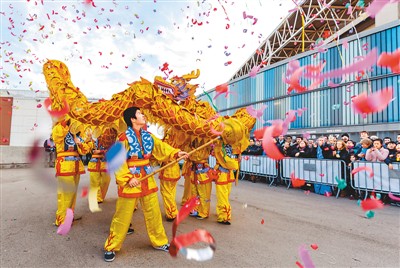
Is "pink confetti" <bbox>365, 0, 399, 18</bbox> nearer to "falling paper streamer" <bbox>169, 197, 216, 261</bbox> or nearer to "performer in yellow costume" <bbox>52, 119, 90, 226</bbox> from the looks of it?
"falling paper streamer" <bbox>169, 197, 216, 261</bbox>

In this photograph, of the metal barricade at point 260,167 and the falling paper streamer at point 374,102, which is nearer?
the falling paper streamer at point 374,102

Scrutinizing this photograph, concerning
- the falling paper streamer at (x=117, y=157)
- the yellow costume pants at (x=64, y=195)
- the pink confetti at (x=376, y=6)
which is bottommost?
the yellow costume pants at (x=64, y=195)

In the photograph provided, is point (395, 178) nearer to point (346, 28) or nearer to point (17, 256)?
point (17, 256)

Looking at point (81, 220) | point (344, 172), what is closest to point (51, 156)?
point (81, 220)

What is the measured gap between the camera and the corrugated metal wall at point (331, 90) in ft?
31.3

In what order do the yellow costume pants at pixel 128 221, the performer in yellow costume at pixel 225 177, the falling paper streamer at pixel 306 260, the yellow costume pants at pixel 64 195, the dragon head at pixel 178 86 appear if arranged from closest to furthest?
the falling paper streamer at pixel 306 260 → the yellow costume pants at pixel 128 221 → the dragon head at pixel 178 86 → the performer in yellow costume at pixel 225 177 → the yellow costume pants at pixel 64 195

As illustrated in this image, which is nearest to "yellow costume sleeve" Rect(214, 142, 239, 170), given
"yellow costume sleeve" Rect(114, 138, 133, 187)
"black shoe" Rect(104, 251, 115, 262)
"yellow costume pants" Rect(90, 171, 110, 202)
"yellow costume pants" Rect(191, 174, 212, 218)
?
"yellow costume pants" Rect(191, 174, 212, 218)

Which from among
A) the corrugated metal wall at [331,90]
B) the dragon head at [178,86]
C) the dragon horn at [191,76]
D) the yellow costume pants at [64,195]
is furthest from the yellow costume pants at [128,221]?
the corrugated metal wall at [331,90]

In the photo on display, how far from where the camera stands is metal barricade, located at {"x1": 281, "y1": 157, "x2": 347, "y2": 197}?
6176 millimetres

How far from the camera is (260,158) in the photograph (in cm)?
849

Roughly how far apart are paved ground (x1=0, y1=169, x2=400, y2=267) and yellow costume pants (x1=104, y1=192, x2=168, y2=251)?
0.49 ft

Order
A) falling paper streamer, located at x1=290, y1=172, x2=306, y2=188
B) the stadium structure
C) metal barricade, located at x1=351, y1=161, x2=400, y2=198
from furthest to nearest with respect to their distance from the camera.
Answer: the stadium structure
metal barricade, located at x1=351, y1=161, x2=400, y2=198
falling paper streamer, located at x1=290, y1=172, x2=306, y2=188

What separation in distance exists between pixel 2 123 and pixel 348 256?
1696 cm

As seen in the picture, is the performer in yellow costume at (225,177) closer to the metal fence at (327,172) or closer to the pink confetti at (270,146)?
the pink confetti at (270,146)
